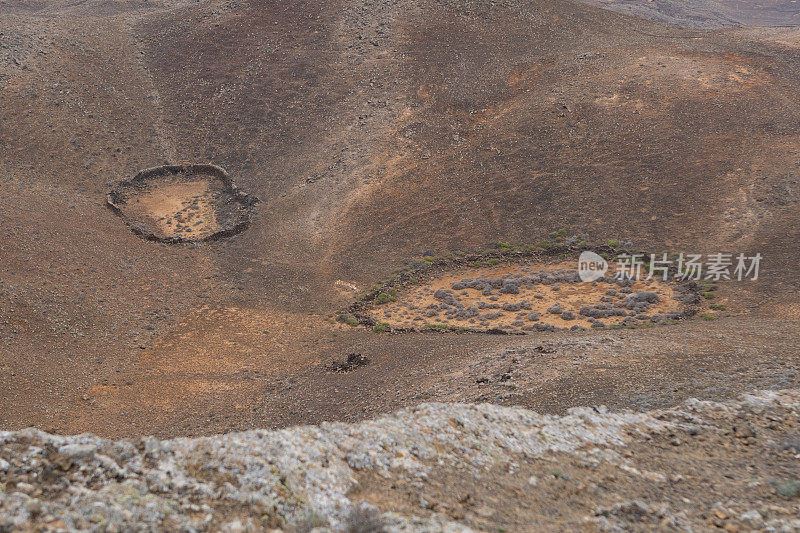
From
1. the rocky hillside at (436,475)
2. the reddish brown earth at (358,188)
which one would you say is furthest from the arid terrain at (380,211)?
the rocky hillside at (436,475)

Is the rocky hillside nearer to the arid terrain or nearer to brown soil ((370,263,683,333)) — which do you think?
the arid terrain

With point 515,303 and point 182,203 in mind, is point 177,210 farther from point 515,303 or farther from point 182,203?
point 515,303

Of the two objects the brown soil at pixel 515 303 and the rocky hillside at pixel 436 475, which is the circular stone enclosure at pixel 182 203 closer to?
the brown soil at pixel 515 303

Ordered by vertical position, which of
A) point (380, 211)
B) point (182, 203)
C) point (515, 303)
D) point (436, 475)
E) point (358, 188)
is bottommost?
point (436, 475)

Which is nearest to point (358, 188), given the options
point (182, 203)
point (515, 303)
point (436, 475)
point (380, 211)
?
point (380, 211)

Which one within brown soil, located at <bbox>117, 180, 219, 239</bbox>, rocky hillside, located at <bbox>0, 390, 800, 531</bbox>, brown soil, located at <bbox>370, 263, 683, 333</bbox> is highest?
brown soil, located at <bbox>117, 180, 219, 239</bbox>

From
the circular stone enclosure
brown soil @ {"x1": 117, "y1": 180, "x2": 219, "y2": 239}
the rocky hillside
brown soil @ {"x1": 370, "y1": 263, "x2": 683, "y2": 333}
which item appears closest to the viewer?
the rocky hillside

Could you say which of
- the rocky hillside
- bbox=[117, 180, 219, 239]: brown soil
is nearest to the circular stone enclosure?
bbox=[117, 180, 219, 239]: brown soil
